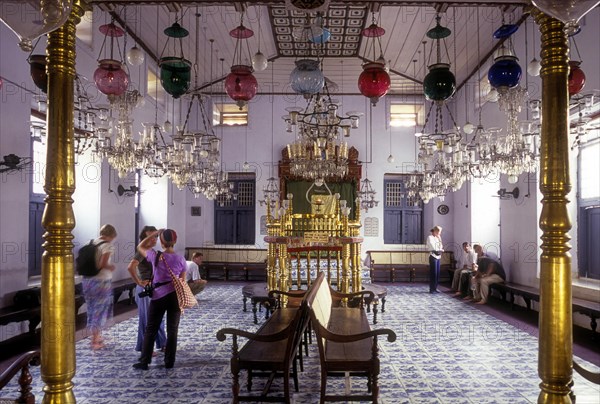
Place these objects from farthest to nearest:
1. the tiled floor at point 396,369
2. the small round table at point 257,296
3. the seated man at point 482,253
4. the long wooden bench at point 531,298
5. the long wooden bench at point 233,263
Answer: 1. the long wooden bench at point 233,263
2. the seated man at point 482,253
3. the small round table at point 257,296
4. the long wooden bench at point 531,298
5. the tiled floor at point 396,369

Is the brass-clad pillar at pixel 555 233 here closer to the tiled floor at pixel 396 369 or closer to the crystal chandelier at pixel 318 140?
the tiled floor at pixel 396 369

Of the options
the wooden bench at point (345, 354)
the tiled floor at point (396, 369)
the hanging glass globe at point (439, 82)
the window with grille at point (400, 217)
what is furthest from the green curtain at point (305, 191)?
the hanging glass globe at point (439, 82)

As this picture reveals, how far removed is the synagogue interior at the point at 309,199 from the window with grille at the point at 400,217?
Answer: 58 millimetres

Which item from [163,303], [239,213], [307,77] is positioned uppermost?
[307,77]

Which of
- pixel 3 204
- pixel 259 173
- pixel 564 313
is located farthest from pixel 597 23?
pixel 259 173

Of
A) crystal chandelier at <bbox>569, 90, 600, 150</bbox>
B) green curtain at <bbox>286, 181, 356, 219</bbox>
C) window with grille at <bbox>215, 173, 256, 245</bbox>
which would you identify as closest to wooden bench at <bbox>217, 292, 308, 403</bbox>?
crystal chandelier at <bbox>569, 90, 600, 150</bbox>

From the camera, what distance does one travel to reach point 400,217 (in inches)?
605

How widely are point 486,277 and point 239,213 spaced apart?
7784 mm

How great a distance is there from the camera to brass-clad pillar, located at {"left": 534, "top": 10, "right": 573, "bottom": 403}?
2.29 metres

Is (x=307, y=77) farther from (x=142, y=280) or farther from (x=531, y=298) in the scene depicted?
(x=531, y=298)

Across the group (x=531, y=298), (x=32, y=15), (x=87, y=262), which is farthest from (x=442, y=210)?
(x=32, y=15)

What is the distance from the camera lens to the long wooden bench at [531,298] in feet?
22.3

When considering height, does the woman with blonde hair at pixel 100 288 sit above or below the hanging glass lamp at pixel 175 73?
below

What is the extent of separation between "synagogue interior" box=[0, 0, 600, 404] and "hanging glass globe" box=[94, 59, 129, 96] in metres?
0.02
